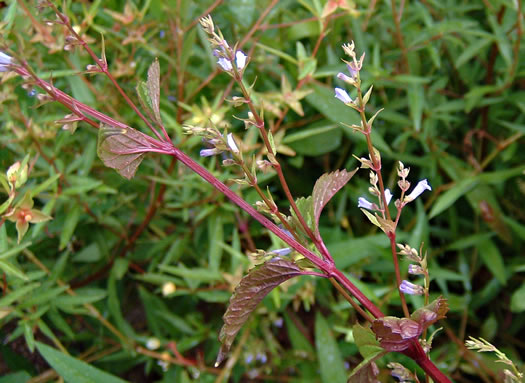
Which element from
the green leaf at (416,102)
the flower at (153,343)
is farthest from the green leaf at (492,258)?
the flower at (153,343)

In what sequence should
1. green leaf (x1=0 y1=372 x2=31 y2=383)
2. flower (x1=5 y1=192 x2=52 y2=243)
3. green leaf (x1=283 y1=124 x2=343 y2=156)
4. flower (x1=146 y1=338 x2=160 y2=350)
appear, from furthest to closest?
green leaf (x1=283 y1=124 x2=343 y2=156) < flower (x1=146 y1=338 x2=160 y2=350) < green leaf (x1=0 y1=372 x2=31 y2=383) < flower (x1=5 y1=192 x2=52 y2=243)

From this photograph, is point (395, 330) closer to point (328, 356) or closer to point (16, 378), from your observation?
point (328, 356)

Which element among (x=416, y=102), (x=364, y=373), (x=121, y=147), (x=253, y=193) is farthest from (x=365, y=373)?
(x=416, y=102)

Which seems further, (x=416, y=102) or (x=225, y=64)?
(x=416, y=102)

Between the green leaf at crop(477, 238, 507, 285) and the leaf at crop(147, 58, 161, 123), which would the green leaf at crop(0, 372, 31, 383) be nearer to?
the leaf at crop(147, 58, 161, 123)

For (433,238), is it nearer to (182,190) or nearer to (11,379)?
(182,190)

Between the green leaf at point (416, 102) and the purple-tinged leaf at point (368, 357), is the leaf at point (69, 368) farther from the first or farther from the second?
the green leaf at point (416, 102)

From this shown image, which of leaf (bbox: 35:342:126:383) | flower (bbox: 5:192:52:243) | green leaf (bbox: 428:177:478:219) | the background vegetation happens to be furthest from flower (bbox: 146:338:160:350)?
green leaf (bbox: 428:177:478:219)

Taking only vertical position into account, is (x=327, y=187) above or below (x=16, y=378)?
above
